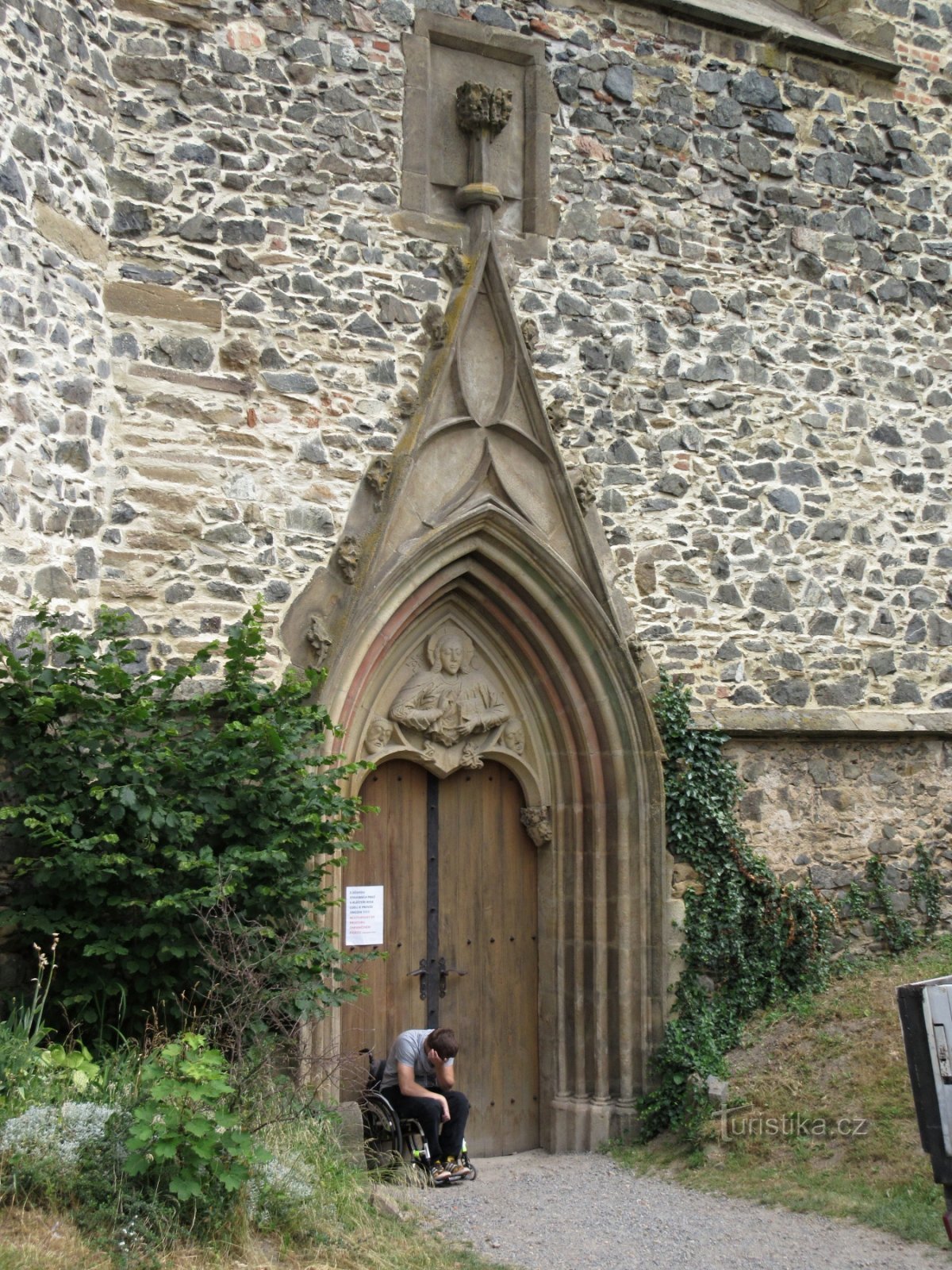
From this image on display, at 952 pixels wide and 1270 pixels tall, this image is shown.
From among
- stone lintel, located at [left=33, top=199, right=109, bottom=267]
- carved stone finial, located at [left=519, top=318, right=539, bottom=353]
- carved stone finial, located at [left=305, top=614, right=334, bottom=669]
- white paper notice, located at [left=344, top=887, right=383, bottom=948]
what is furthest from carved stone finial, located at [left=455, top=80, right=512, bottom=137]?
white paper notice, located at [left=344, top=887, right=383, bottom=948]

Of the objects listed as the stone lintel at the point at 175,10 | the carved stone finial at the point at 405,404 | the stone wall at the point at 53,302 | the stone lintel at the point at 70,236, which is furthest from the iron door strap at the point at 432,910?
the stone lintel at the point at 175,10

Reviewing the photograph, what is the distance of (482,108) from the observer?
8.94m

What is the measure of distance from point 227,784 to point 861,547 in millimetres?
4918

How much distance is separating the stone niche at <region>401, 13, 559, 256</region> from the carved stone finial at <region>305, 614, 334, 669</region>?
2548 mm

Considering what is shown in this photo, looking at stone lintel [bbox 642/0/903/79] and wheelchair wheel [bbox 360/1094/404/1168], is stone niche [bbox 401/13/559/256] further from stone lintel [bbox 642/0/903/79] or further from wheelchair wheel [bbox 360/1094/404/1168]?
wheelchair wheel [bbox 360/1094/404/1168]

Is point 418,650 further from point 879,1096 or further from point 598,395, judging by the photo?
point 879,1096

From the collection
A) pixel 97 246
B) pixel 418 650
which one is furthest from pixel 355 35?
pixel 418 650

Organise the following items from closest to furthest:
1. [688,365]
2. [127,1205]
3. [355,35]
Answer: [127,1205] → [355,35] → [688,365]

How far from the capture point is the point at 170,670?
25.4 ft

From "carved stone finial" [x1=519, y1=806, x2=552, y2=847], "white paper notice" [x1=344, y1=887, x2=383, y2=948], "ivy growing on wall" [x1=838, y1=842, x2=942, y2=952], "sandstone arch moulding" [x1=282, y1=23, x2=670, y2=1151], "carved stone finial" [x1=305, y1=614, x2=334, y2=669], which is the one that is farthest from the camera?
"ivy growing on wall" [x1=838, y1=842, x2=942, y2=952]

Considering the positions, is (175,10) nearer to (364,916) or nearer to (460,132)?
(460,132)

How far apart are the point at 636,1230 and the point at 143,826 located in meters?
3.05

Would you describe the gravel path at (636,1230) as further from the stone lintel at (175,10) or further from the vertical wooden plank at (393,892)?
the stone lintel at (175,10)

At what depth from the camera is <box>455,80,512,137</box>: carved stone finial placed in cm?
893
